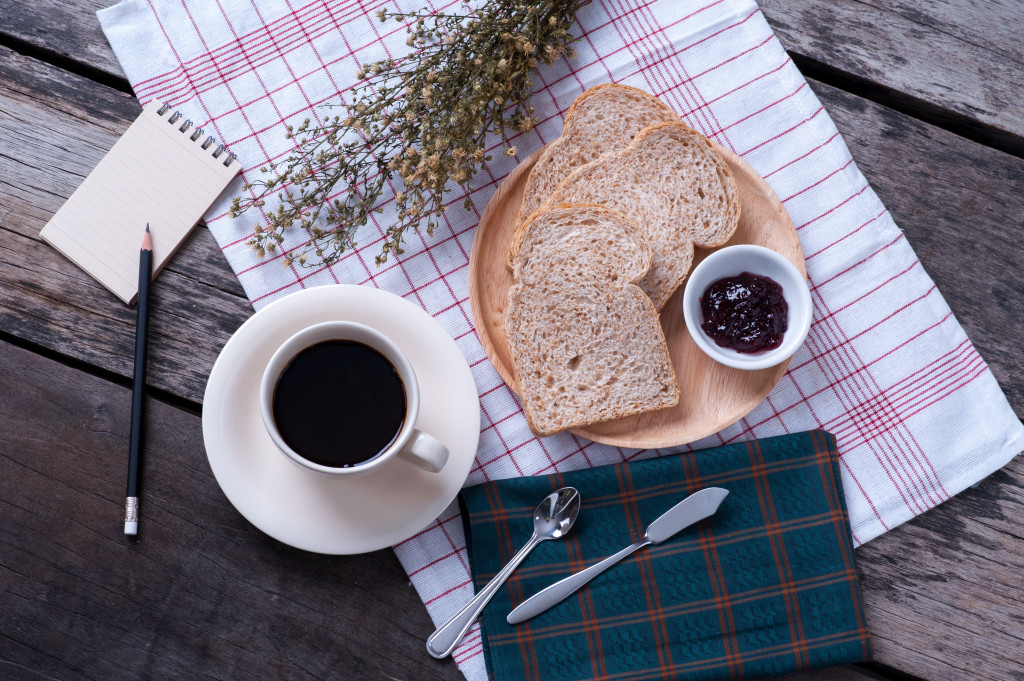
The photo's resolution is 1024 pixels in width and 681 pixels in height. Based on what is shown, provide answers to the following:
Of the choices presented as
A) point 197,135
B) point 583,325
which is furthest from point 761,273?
point 197,135

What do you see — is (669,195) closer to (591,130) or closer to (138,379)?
(591,130)

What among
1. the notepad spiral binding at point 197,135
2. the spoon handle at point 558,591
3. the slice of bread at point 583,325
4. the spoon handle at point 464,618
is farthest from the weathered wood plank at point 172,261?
the spoon handle at point 558,591

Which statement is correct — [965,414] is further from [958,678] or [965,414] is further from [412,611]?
[412,611]

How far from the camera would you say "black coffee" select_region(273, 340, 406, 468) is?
57.6 inches

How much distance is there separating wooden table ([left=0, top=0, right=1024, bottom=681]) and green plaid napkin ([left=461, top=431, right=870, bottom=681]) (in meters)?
0.15

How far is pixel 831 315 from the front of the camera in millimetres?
1880

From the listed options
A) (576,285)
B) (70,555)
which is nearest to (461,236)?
(576,285)

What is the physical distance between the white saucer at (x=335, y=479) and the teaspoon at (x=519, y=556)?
0.29m

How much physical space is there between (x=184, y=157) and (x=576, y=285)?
40.3 inches

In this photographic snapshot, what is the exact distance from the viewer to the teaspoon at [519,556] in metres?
1.75

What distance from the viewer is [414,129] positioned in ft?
5.57

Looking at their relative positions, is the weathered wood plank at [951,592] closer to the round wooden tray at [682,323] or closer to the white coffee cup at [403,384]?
the round wooden tray at [682,323]

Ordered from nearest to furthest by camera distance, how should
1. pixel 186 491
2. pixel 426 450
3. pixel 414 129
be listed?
1. pixel 426 450
2. pixel 414 129
3. pixel 186 491

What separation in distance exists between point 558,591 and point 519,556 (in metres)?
0.12
